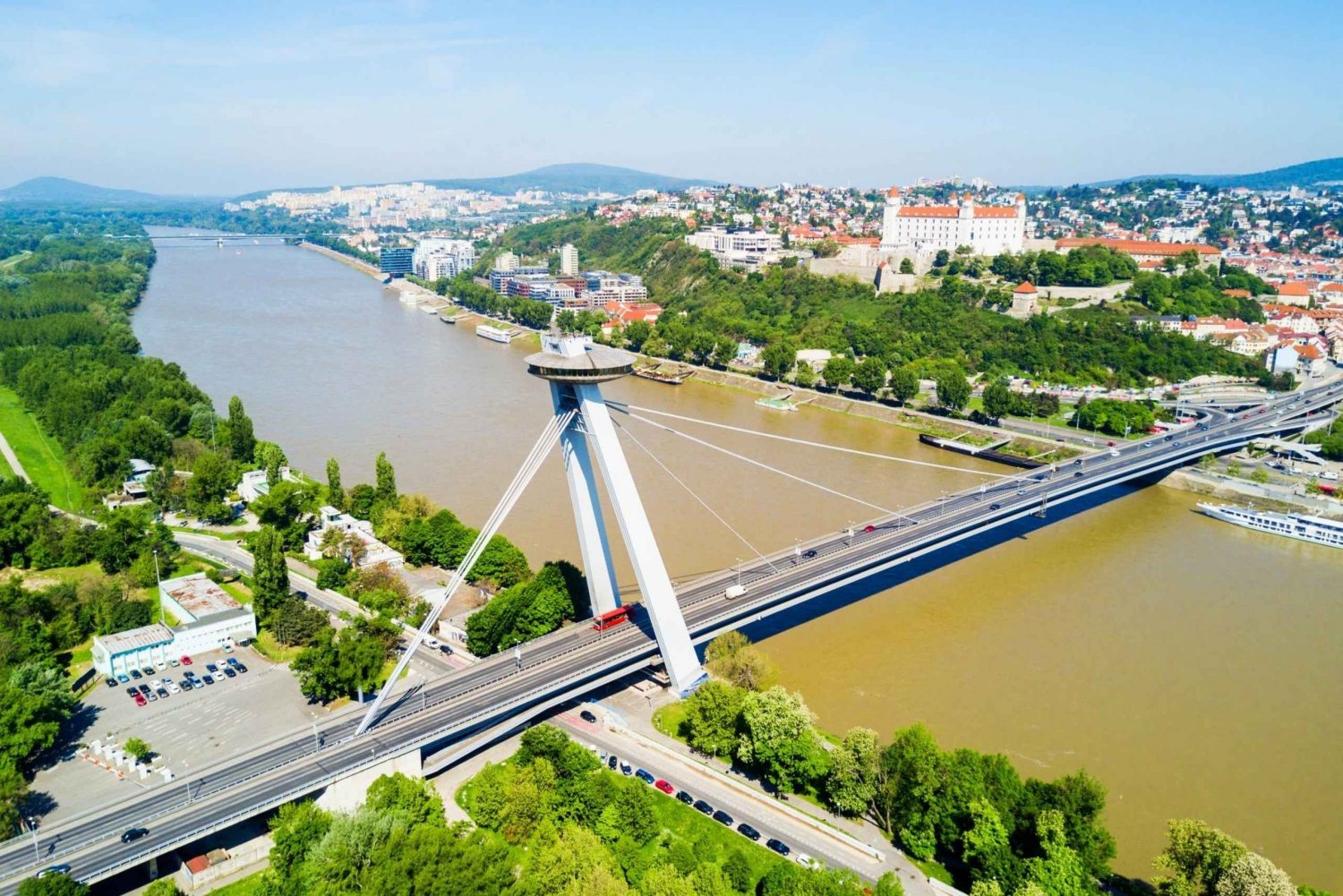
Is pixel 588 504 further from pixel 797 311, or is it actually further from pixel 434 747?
pixel 797 311

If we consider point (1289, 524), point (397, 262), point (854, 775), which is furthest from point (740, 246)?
point (854, 775)

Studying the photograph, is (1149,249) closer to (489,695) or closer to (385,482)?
(385,482)

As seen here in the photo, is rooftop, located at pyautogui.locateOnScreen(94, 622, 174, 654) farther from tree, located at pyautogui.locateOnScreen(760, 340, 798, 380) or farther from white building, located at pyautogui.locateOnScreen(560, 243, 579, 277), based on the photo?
white building, located at pyautogui.locateOnScreen(560, 243, 579, 277)

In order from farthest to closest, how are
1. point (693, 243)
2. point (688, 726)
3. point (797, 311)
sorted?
1. point (693, 243)
2. point (797, 311)
3. point (688, 726)

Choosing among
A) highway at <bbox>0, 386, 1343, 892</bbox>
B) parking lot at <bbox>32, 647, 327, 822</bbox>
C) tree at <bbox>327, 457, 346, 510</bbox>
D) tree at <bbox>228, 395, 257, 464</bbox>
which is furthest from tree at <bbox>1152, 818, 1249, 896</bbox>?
tree at <bbox>228, 395, 257, 464</bbox>

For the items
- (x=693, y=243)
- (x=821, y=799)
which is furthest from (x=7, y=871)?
(x=693, y=243)
